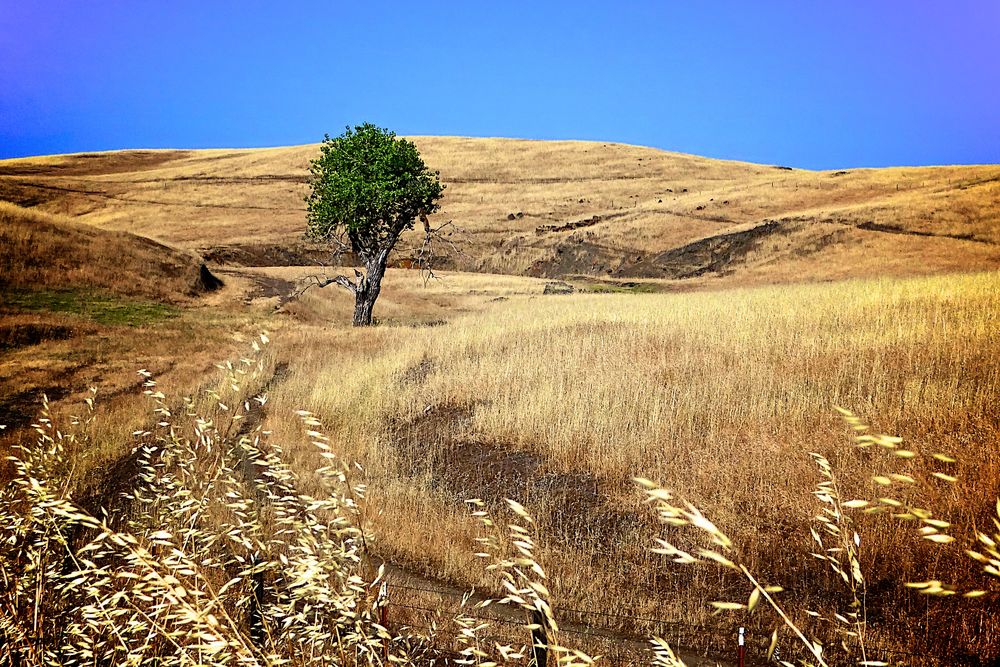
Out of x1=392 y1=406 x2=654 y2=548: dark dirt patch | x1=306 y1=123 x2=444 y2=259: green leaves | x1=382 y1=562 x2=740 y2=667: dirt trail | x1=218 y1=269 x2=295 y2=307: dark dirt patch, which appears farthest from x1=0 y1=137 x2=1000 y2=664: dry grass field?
x1=306 y1=123 x2=444 y2=259: green leaves

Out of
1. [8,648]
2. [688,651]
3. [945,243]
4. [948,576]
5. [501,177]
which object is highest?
[501,177]

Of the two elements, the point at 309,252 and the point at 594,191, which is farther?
the point at 594,191

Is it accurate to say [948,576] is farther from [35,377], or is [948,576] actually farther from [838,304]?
[35,377]

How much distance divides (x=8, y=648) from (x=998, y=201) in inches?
2117

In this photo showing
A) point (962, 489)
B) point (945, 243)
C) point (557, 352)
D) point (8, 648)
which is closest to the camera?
point (8, 648)

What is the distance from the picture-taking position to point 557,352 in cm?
1441

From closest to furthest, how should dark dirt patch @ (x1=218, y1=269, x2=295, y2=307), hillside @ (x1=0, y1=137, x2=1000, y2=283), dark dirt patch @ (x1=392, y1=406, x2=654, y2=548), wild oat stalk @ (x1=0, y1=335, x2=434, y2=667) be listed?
wild oat stalk @ (x1=0, y1=335, x2=434, y2=667)
dark dirt patch @ (x1=392, y1=406, x2=654, y2=548)
dark dirt patch @ (x1=218, y1=269, x2=295, y2=307)
hillside @ (x1=0, y1=137, x2=1000, y2=283)

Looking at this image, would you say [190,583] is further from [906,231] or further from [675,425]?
[906,231]

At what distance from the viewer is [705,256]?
44844 mm

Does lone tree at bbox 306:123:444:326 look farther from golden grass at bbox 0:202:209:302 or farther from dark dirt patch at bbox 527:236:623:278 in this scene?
dark dirt patch at bbox 527:236:623:278

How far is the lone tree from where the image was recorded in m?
25.0

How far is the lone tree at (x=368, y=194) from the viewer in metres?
25.0

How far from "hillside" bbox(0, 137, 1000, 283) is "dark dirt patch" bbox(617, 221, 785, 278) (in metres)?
0.12

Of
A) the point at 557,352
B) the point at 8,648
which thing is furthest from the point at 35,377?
the point at 8,648
